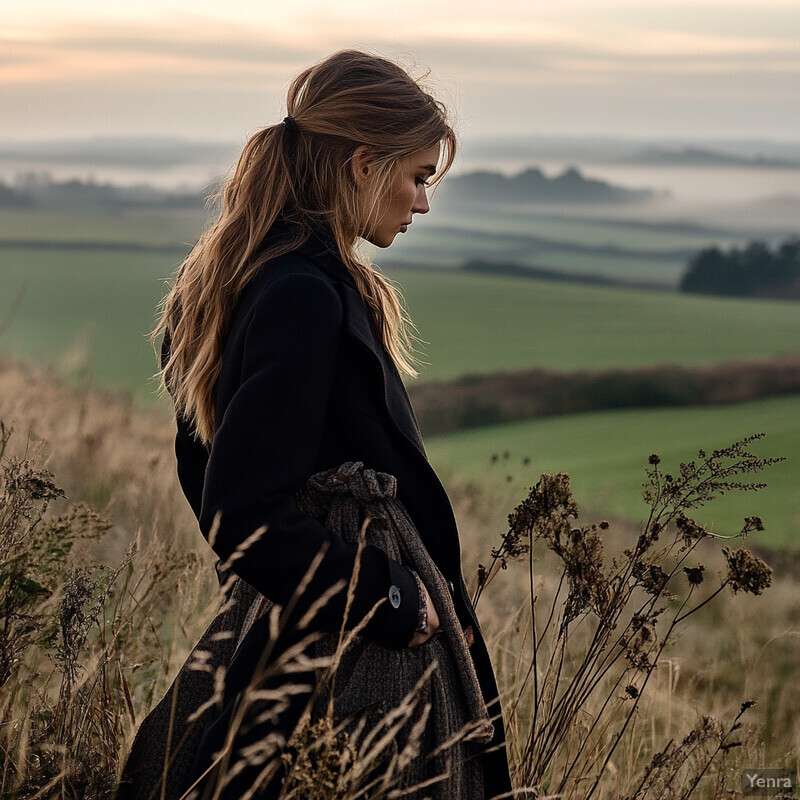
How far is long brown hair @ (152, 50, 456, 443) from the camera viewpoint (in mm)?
2016

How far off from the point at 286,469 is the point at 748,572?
1.03 m

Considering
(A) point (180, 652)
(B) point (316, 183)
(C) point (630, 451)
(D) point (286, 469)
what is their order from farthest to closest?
1. (C) point (630, 451)
2. (A) point (180, 652)
3. (B) point (316, 183)
4. (D) point (286, 469)

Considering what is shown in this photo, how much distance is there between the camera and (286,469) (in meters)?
1.74

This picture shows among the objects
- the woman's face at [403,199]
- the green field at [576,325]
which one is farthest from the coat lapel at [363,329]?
the green field at [576,325]

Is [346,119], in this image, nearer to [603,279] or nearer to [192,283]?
[192,283]

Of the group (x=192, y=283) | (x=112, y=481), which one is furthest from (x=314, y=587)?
(x=112, y=481)

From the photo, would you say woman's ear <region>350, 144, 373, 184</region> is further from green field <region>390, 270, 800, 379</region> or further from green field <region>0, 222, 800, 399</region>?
green field <region>390, 270, 800, 379</region>

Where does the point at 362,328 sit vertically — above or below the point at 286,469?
above

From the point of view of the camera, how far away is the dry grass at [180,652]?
7.72 feet

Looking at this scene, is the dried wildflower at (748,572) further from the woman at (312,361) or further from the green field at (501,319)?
the green field at (501,319)

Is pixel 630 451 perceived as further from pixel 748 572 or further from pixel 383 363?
pixel 383 363

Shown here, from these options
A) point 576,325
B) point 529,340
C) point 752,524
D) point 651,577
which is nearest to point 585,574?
point 651,577

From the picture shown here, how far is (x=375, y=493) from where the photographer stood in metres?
1.83

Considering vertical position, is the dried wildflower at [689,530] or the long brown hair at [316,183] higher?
the long brown hair at [316,183]
